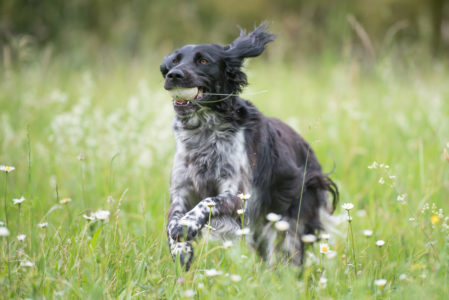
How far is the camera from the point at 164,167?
577cm

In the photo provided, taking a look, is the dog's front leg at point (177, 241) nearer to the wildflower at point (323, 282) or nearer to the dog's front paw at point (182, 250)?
the dog's front paw at point (182, 250)

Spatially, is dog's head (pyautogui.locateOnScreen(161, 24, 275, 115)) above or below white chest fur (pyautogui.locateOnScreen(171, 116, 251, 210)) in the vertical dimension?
above

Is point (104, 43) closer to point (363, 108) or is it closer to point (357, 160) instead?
point (363, 108)

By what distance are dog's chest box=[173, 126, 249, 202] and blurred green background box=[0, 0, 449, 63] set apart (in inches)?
306

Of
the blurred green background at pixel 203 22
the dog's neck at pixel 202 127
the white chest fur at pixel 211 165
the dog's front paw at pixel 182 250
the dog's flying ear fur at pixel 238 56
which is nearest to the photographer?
the dog's front paw at pixel 182 250

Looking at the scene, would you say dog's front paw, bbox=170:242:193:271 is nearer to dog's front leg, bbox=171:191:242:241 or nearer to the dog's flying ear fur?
dog's front leg, bbox=171:191:242:241

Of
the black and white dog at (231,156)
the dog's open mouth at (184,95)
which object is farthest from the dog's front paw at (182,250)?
the dog's open mouth at (184,95)

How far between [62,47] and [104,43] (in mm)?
1071

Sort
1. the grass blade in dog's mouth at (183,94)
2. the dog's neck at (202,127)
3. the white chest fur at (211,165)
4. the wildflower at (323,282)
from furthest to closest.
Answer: the dog's neck at (202,127)
the white chest fur at (211,165)
the grass blade in dog's mouth at (183,94)
the wildflower at (323,282)

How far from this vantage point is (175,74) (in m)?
3.46

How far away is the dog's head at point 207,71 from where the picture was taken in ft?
11.7

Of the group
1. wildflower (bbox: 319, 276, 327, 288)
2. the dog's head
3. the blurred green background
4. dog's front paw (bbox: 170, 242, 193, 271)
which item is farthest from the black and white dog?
the blurred green background

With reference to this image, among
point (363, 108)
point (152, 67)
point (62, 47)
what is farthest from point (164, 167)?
point (62, 47)

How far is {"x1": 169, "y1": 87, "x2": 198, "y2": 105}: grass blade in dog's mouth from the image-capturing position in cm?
357
